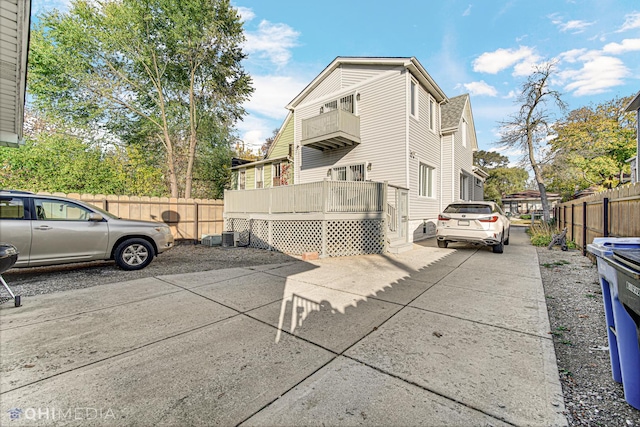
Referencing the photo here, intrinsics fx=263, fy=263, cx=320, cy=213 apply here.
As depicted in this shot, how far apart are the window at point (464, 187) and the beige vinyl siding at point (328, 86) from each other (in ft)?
31.4

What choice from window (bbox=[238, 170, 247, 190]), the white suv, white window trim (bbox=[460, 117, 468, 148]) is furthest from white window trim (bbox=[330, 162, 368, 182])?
window (bbox=[238, 170, 247, 190])

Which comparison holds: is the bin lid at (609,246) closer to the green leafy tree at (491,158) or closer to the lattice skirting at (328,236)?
the lattice skirting at (328,236)

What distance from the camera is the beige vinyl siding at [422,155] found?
36.4 ft

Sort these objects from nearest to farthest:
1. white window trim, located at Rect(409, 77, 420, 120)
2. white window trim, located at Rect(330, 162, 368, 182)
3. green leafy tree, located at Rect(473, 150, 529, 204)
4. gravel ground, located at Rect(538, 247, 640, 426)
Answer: gravel ground, located at Rect(538, 247, 640, 426) < white window trim, located at Rect(409, 77, 420, 120) < white window trim, located at Rect(330, 162, 368, 182) < green leafy tree, located at Rect(473, 150, 529, 204)

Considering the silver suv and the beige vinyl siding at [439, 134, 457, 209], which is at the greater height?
the beige vinyl siding at [439, 134, 457, 209]

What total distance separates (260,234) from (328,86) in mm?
8721

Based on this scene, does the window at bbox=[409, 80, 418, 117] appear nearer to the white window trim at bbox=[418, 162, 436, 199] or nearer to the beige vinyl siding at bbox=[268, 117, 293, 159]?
the white window trim at bbox=[418, 162, 436, 199]

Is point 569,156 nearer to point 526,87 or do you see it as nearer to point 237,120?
point 526,87

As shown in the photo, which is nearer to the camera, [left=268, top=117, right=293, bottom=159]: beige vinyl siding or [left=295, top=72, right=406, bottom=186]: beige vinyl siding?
[left=295, top=72, right=406, bottom=186]: beige vinyl siding

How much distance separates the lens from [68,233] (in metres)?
5.32

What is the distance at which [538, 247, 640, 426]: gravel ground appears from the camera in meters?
1.82

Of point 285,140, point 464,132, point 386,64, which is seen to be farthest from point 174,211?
point 464,132

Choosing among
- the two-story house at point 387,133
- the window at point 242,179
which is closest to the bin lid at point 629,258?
the two-story house at point 387,133

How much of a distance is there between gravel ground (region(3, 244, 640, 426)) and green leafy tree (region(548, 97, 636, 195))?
13.3 m
